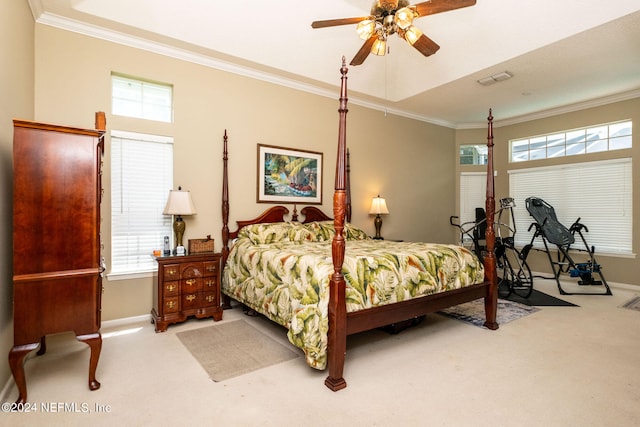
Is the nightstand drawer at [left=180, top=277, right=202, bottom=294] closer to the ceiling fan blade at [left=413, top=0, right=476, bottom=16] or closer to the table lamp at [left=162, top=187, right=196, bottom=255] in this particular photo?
the table lamp at [left=162, top=187, right=196, bottom=255]

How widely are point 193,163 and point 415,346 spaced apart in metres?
3.21

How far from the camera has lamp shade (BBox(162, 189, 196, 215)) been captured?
3.56 meters

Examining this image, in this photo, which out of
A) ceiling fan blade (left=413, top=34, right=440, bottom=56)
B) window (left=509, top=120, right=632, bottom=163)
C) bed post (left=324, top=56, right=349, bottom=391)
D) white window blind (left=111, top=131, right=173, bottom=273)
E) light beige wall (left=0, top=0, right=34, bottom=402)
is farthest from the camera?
window (left=509, top=120, right=632, bottom=163)

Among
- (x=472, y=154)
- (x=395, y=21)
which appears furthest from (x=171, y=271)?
(x=472, y=154)

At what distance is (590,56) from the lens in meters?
4.00

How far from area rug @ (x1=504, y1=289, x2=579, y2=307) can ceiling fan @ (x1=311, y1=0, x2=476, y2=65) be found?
3544 millimetres

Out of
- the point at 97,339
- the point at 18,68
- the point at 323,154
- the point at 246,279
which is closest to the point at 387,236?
the point at 323,154

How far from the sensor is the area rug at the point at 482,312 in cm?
378

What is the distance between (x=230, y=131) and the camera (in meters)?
4.29

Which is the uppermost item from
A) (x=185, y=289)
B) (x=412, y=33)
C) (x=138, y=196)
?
(x=412, y=33)

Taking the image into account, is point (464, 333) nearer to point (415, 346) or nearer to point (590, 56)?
point (415, 346)

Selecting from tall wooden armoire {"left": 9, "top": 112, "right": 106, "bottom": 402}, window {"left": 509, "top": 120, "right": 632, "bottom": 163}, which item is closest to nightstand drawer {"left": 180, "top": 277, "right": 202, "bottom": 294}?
tall wooden armoire {"left": 9, "top": 112, "right": 106, "bottom": 402}

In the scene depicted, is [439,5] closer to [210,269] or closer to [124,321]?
[210,269]

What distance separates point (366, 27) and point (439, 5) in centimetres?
63
